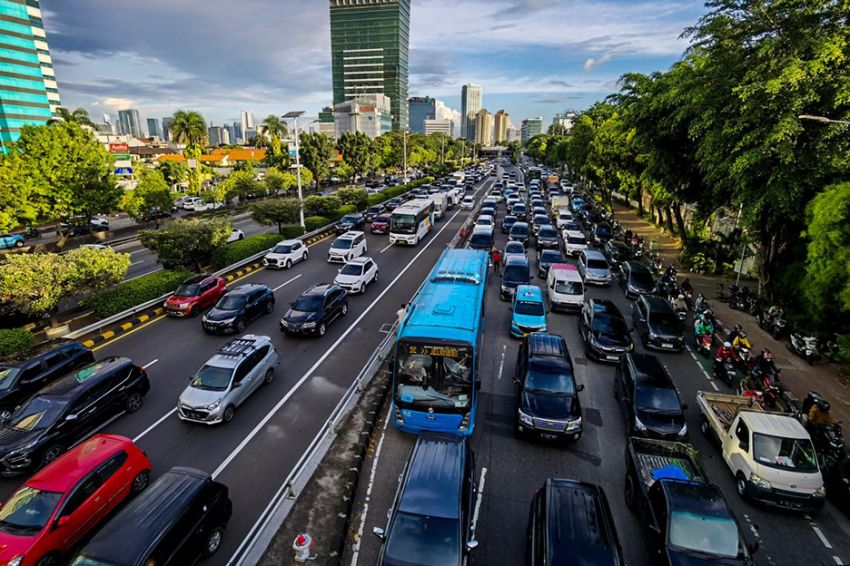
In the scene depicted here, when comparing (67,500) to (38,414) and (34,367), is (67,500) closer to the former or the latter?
(38,414)

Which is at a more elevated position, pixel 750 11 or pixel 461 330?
Answer: pixel 750 11

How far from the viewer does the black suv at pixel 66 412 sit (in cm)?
1081

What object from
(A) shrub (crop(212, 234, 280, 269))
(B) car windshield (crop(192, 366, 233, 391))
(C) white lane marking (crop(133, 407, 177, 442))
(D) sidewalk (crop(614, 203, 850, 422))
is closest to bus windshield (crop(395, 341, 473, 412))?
(B) car windshield (crop(192, 366, 233, 391))

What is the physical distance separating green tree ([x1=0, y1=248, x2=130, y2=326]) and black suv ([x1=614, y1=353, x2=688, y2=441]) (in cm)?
2184

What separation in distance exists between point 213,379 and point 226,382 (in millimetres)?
463

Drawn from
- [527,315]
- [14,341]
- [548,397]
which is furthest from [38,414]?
[527,315]

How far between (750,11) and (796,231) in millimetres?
10818

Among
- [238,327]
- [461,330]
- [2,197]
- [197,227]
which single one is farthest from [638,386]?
[2,197]

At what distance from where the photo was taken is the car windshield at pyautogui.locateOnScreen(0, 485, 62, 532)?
27.0 ft

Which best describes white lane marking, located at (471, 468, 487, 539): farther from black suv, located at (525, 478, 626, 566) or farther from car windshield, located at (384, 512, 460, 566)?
car windshield, located at (384, 512, 460, 566)

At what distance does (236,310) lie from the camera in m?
19.2

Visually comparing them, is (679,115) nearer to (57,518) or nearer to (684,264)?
(684,264)

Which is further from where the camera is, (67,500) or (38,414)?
(38,414)

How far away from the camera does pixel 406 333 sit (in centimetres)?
1190
